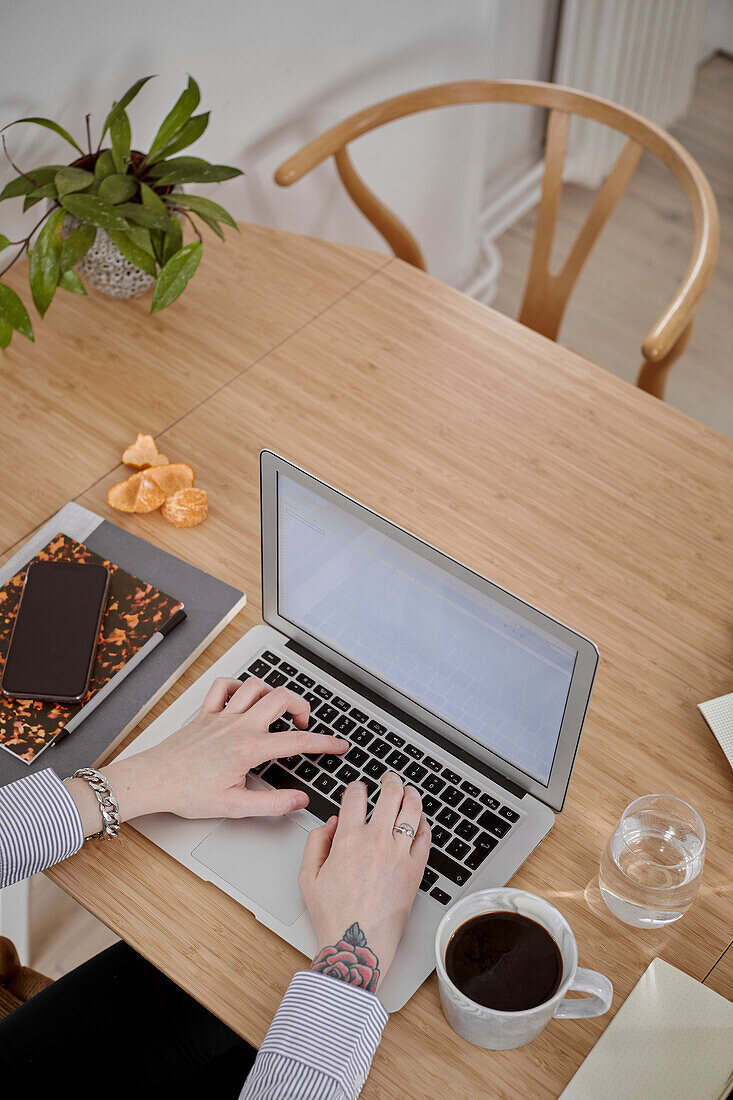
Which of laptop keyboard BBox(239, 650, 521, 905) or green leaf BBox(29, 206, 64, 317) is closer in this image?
laptop keyboard BBox(239, 650, 521, 905)

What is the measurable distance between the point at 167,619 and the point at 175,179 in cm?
62

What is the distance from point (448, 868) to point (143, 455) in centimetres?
63

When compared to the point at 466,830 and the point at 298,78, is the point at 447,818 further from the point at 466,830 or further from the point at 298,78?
the point at 298,78

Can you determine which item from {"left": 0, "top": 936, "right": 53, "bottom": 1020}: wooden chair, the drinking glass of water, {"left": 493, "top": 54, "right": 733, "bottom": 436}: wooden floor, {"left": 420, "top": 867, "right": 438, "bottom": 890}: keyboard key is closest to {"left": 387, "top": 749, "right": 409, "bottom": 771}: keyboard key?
{"left": 420, "top": 867, "right": 438, "bottom": 890}: keyboard key

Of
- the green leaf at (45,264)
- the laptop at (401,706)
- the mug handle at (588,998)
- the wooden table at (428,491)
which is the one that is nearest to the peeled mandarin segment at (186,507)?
the wooden table at (428,491)

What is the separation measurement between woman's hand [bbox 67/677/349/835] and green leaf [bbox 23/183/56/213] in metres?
0.72

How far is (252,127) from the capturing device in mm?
1863

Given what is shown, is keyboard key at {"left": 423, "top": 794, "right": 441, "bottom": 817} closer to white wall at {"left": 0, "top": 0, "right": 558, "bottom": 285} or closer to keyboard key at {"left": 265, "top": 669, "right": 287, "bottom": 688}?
keyboard key at {"left": 265, "top": 669, "right": 287, "bottom": 688}

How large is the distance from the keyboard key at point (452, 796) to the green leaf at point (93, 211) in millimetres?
800

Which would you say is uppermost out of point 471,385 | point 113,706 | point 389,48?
point 389,48

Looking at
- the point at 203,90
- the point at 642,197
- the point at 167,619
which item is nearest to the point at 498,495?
the point at 167,619

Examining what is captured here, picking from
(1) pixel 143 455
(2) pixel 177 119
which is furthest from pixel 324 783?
(2) pixel 177 119

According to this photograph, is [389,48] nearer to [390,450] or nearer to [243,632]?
[390,450]

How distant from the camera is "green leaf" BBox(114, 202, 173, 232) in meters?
1.31
